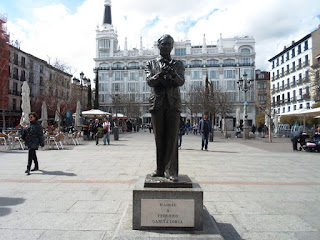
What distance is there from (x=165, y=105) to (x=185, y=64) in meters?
62.2

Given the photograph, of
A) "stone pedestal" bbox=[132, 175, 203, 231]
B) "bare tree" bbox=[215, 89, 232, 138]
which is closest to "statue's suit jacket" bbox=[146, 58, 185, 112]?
"stone pedestal" bbox=[132, 175, 203, 231]

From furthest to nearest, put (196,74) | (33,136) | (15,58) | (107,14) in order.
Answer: (107,14) → (196,74) → (15,58) → (33,136)

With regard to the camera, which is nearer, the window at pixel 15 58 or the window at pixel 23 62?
the window at pixel 15 58

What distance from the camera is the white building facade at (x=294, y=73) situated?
40.3 m

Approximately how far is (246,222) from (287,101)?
51465 millimetres

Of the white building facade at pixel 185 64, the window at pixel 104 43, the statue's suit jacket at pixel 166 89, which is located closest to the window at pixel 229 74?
the white building facade at pixel 185 64

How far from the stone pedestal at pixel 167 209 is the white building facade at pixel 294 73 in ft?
125

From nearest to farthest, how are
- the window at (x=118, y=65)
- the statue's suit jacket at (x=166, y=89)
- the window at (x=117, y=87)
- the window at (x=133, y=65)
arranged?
1. the statue's suit jacket at (x=166, y=89)
2. the window at (x=117, y=87)
3. the window at (x=133, y=65)
4. the window at (x=118, y=65)

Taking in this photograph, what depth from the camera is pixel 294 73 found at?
152 ft

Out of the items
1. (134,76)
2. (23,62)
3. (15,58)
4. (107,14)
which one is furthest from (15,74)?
(107,14)

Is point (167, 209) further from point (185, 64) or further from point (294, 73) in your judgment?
point (185, 64)

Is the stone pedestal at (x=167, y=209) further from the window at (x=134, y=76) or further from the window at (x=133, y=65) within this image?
the window at (x=133, y=65)

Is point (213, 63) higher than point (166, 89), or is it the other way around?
point (213, 63)

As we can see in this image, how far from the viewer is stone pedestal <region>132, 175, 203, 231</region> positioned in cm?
262
